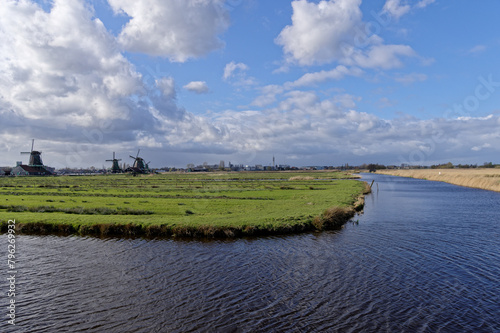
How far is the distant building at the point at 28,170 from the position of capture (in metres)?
176

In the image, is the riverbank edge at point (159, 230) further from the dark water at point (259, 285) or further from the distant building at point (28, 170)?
the distant building at point (28, 170)

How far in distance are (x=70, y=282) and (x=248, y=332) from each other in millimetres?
9736

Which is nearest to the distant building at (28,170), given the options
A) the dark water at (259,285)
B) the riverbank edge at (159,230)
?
the riverbank edge at (159,230)

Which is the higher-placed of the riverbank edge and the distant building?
the distant building

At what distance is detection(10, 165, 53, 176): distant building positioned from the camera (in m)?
176

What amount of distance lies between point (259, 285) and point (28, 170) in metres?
211

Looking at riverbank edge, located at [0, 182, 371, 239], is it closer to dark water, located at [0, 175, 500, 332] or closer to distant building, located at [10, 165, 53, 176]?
dark water, located at [0, 175, 500, 332]

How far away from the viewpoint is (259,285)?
14750 mm

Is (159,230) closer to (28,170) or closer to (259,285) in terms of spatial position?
(259,285)

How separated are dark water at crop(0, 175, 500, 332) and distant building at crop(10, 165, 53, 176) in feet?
628

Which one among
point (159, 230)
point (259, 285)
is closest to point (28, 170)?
point (159, 230)

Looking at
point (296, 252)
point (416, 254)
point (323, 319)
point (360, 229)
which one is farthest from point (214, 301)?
point (360, 229)

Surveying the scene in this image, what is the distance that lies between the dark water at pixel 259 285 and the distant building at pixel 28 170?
191385 mm

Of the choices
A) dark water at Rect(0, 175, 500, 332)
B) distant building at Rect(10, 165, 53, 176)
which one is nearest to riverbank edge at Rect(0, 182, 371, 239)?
dark water at Rect(0, 175, 500, 332)
